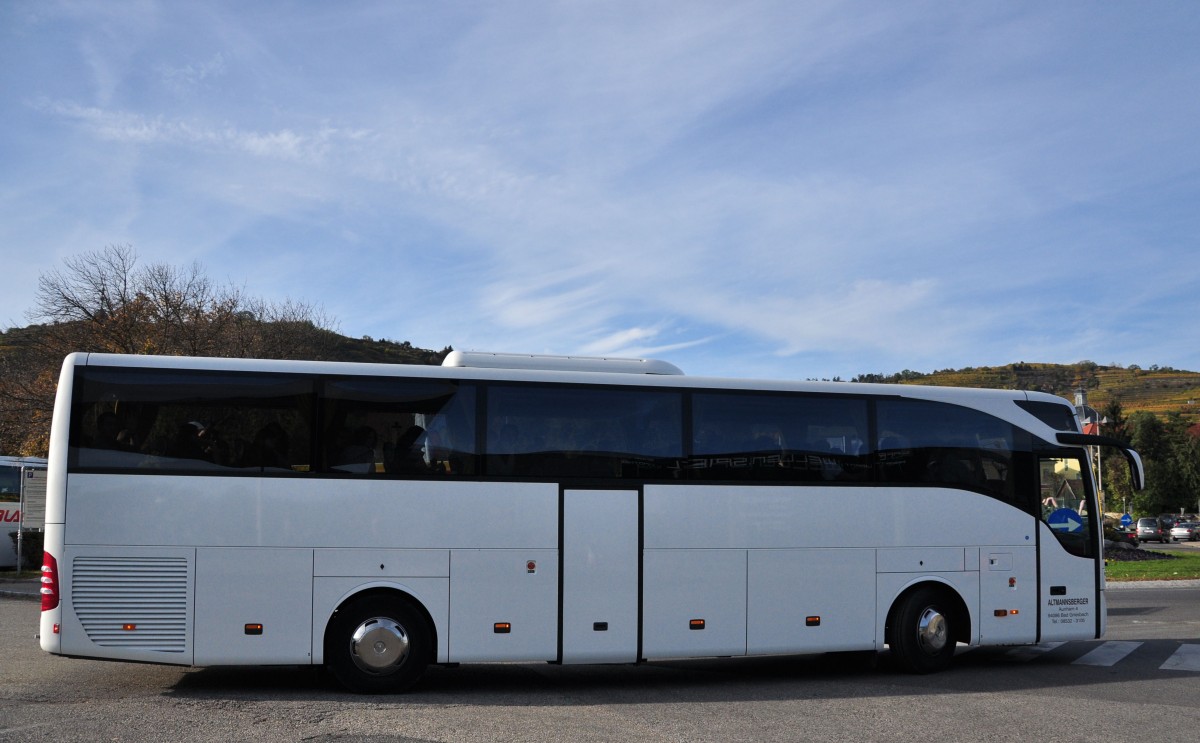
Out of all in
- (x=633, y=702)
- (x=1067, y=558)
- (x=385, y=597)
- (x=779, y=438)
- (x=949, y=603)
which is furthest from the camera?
(x=1067, y=558)

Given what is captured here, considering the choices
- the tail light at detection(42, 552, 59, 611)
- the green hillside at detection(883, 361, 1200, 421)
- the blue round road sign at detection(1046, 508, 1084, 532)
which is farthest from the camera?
the green hillside at detection(883, 361, 1200, 421)

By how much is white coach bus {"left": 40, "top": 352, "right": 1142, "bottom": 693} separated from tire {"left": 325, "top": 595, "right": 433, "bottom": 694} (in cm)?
2

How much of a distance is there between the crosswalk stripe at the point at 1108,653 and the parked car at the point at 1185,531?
60.8m

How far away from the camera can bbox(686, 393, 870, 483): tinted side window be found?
10.6 m

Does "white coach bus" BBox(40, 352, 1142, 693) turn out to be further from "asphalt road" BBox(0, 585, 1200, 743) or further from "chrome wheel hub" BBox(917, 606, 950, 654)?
"asphalt road" BBox(0, 585, 1200, 743)

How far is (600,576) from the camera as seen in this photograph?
33.4ft

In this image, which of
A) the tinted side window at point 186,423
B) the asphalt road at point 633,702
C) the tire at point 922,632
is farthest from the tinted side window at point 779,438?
the tinted side window at point 186,423

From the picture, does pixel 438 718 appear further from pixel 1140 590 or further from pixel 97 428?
pixel 1140 590

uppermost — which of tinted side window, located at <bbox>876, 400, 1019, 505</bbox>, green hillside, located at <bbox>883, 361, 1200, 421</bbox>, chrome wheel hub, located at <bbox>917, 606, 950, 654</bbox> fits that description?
green hillside, located at <bbox>883, 361, 1200, 421</bbox>

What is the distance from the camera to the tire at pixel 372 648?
9594 millimetres

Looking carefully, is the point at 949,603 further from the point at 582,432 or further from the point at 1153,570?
the point at 1153,570

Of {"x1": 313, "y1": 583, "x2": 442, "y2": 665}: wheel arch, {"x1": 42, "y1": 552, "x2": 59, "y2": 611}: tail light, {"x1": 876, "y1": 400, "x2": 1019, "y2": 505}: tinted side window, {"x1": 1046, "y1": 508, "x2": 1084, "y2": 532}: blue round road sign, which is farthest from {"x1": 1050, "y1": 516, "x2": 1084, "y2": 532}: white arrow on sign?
{"x1": 42, "y1": 552, "x2": 59, "y2": 611}: tail light

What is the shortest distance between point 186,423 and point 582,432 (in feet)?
12.6

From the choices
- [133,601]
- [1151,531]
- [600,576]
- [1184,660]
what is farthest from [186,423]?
[1151,531]
